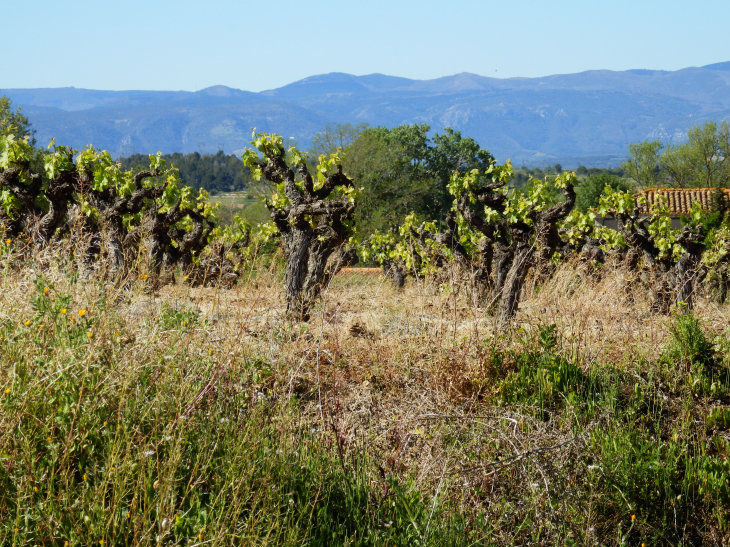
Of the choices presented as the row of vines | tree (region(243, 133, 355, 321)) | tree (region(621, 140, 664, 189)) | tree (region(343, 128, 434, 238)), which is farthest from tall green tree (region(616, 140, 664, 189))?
tree (region(243, 133, 355, 321))

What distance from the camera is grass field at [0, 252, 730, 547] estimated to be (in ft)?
7.84

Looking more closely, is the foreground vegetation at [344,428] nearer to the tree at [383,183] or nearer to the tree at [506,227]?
the tree at [506,227]

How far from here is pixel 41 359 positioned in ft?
8.88

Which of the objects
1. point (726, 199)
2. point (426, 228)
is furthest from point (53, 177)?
point (726, 199)

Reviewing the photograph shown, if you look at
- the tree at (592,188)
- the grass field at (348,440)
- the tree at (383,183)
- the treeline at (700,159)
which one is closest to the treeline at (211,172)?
the tree at (383,183)

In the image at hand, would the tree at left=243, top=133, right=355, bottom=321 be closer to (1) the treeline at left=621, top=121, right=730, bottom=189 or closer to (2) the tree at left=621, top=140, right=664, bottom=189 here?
(1) the treeline at left=621, top=121, right=730, bottom=189

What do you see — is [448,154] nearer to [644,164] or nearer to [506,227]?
[644,164]

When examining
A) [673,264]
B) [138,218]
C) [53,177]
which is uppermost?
[53,177]

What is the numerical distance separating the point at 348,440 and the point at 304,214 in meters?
5.35

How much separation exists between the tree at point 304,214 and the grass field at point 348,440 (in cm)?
339

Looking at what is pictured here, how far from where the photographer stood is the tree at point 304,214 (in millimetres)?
8555

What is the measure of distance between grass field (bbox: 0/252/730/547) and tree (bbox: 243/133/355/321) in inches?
133

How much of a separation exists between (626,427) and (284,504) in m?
2.66

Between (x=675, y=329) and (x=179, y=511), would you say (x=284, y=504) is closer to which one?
(x=179, y=511)
